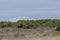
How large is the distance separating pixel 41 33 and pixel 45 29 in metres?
0.51

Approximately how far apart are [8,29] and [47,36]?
7.41ft

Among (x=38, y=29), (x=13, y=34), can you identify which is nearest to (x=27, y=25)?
(x=38, y=29)

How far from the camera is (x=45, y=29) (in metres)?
11.0

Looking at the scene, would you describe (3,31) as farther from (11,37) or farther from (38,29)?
(38,29)

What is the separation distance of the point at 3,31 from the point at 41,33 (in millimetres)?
2131

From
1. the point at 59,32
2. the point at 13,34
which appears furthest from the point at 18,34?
the point at 59,32

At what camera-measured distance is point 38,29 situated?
11.0 m

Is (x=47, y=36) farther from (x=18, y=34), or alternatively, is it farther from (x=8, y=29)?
(x=8, y=29)

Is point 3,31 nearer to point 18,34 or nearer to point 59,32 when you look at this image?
point 18,34

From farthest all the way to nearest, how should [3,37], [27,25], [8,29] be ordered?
[27,25] → [8,29] → [3,37]

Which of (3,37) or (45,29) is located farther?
→ (45,29)

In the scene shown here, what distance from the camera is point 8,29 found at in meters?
10.8

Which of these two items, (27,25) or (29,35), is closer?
(29,35)

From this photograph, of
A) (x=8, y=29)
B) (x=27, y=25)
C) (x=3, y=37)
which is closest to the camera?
(x=3, y=37)
